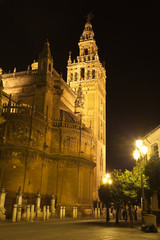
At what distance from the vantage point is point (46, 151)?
1071 inches

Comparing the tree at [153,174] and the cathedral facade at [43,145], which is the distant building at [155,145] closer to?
the tree at [153,174]

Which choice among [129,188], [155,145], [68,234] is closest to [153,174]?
[129,188]

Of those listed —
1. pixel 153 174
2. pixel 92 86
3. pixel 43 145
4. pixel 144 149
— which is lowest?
pixel 153 174

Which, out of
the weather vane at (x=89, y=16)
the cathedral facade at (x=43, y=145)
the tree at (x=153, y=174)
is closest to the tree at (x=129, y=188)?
the tree at (x=153, y=174)

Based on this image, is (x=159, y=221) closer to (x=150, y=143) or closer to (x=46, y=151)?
(x=150, y=143)

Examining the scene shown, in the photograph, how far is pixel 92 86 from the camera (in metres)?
55.3

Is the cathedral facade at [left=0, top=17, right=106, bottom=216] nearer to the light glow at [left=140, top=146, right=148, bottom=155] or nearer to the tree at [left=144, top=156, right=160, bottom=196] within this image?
the light glow at [left=140, top=146, right=148, bottom=155]

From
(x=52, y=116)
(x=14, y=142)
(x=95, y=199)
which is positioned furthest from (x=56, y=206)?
(x=95, y=199)

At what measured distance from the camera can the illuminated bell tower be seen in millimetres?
50938

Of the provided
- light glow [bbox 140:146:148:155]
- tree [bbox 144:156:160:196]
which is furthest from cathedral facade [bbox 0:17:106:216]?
tree [bbox 144:156:160:196]

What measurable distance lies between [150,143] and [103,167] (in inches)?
1137

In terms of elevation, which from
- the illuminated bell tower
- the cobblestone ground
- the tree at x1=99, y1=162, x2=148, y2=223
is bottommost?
the cobblestone ground

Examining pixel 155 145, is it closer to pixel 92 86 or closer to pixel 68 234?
pixel 68 234

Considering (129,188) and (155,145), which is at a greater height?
(155,145)
